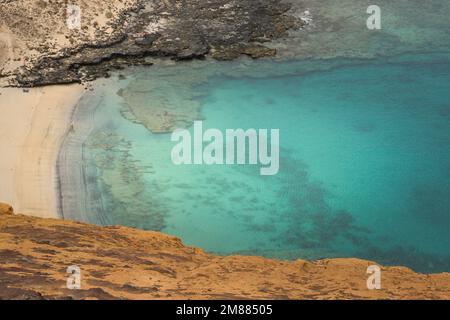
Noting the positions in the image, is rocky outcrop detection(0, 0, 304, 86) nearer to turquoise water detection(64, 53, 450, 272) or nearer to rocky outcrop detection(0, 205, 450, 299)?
turquoise water detection(64, 53, 450, 272)

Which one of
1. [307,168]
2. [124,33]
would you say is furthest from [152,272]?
[124,33]

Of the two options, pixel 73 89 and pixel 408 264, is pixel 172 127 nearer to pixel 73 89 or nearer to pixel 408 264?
pixel 73 89

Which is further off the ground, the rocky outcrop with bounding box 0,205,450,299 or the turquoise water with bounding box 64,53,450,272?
the turquoise water with bounding box 64,53,450,272

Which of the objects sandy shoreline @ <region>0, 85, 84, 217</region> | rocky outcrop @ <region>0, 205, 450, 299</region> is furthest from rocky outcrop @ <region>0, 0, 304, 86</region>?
rocky outcrop @ <region>0, 205, 450, 299</region>

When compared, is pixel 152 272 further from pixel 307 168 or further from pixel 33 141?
pixel 33 141

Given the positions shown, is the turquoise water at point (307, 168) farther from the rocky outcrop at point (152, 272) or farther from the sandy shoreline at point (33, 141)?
the rocky outcrop at point (152, 272)
